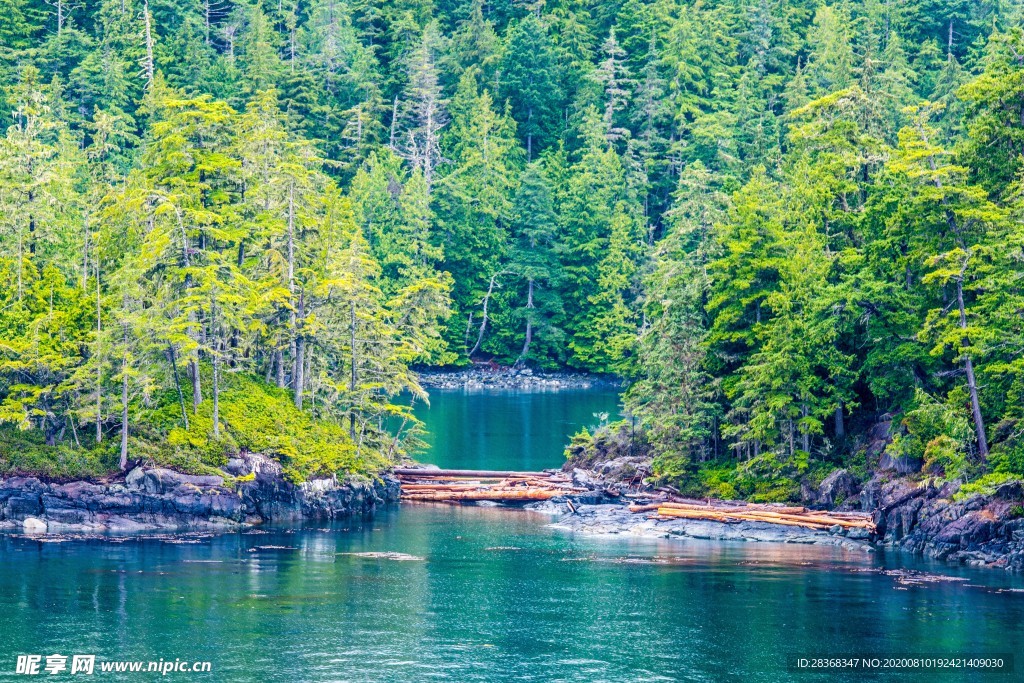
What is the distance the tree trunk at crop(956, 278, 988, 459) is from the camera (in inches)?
2012

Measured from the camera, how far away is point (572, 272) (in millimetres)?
114312

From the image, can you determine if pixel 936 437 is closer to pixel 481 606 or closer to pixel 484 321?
pixel 481 606

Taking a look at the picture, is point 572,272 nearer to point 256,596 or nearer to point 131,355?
point 131,355

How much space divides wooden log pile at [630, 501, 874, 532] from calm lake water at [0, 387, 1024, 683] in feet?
8.16

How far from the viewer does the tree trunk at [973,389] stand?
51.1 meters

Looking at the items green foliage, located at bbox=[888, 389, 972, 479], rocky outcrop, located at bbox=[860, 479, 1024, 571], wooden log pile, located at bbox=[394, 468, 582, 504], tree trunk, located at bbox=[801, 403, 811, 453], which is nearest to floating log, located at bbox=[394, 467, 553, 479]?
wooden log pile, located at bbox=[394, 468, 582, 504]

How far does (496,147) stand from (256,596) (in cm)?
8168

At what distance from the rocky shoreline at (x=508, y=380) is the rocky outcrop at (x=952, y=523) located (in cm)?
5766

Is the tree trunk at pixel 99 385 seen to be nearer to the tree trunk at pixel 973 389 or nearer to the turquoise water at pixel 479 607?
the turquoise water at pixel 479 607

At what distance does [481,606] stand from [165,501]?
1687cm

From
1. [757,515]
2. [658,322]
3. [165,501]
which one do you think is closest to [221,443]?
[165,501]

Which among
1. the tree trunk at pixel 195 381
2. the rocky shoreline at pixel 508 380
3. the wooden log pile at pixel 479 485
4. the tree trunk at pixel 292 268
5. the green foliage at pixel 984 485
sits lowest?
the wooden log pile at pixel 479 485

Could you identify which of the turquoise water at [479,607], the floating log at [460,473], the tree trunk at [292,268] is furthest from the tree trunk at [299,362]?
the turquoise water at [479,607]

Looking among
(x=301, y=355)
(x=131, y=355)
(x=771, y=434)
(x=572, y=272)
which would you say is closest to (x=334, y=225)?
(x=301, y=355)
